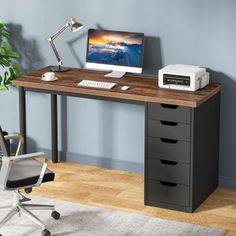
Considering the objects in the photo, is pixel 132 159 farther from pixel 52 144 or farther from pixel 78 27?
pixel 78 27

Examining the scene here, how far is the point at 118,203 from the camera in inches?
211

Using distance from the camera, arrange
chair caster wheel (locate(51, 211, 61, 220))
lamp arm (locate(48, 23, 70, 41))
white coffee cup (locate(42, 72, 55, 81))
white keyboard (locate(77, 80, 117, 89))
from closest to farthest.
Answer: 1. chair caster wheel (locate(51, 211, 61, 220))
2. white keyboard (locate(77, 80, 117, 89))
3. white coffee cup (locate(42, 72, 55, 81))
4. lamp arm (locate(48, 23, 70, 41))

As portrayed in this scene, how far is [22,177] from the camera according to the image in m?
4.68

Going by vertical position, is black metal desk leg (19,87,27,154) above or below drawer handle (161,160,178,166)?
above

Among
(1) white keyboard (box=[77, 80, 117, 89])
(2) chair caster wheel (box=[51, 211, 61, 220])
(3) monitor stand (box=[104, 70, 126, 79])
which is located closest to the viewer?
(2) chair caster wheel (box=[51, 211, 61, 220])

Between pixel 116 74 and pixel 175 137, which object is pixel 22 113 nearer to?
pixel 116 74

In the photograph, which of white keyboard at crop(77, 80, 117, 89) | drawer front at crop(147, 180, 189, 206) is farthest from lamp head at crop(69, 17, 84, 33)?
drawer front at crop(147, 180, 189, 206)

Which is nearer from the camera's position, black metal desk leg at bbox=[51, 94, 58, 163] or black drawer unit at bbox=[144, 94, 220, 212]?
black drawer unit at bbox=[144, 94, 220, 212]

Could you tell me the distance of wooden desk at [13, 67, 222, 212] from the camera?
511 centimetres

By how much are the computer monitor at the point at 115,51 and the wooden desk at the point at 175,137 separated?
8.8 inches

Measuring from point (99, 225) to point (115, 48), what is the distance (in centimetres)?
146

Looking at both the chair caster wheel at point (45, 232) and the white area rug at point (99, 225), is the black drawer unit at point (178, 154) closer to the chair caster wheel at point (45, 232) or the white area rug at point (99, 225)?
the white area rug at point (99, 225)

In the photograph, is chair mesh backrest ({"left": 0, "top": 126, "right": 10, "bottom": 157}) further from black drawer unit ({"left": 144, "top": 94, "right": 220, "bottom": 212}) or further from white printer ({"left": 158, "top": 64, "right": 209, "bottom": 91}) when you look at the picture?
white printer ({"left": 158, "top": 64, "right": 209, "bottom": 91})

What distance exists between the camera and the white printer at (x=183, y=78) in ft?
17.2
